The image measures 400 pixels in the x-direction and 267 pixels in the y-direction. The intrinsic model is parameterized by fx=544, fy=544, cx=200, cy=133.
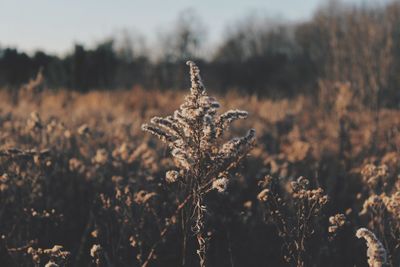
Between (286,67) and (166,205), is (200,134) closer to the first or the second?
(166,205)

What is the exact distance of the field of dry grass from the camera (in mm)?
3633

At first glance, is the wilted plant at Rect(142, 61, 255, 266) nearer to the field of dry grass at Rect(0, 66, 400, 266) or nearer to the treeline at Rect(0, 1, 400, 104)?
the field of dry grass at Rect(0, 66, 400, 266)

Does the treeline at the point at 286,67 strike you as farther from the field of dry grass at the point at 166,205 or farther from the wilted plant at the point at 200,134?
the wilted plant at the point at 200,134

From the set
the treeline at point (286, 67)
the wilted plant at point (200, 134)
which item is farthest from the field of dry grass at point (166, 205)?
the treeline at point (286, 67)

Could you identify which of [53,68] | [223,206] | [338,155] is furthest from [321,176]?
[53,68]

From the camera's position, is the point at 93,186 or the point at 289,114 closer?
the point at 93,186

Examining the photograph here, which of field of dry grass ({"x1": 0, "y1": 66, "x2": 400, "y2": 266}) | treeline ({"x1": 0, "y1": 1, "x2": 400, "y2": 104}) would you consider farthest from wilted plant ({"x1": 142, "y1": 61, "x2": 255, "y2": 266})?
treeline ({"x1": 0, "y1": 1, "x2": 400, "y2": 104})

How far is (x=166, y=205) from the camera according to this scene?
15.6 ft

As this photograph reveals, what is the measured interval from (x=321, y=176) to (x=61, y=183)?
322 cm

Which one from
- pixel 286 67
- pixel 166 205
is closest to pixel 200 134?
pixel 166 205

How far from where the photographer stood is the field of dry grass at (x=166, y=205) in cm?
363

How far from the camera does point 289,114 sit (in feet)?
37.0

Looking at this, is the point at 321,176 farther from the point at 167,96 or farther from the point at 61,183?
the point at 167,96

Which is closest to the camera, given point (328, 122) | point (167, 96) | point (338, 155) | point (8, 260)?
point (8, 260)
